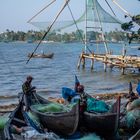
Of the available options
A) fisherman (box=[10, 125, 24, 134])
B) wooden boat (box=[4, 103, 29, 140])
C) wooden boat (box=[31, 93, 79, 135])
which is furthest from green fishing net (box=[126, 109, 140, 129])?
fisherman (box=[10, 125, 24, 134])

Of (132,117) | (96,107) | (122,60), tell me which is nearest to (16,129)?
(96,107)

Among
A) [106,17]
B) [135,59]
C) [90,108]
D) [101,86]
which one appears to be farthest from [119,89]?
[90,108]

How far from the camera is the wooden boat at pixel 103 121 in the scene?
11.5 m

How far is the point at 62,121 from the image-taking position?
12.0 m

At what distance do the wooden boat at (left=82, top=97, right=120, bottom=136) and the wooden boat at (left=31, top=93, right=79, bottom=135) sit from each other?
14.3 inches

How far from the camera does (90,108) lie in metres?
12.8

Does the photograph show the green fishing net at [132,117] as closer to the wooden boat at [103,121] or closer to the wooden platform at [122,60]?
the wooden boat at [103,121]

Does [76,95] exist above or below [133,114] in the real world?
above

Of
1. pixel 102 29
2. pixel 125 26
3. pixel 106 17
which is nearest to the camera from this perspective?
pixel 125 26

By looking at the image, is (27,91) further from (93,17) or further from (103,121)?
(93,17)

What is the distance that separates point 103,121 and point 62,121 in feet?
4.15

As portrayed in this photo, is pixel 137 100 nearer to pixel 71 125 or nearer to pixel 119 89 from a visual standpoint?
pixel 71 125

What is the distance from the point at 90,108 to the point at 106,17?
19026mm

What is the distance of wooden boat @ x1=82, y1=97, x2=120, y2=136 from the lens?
11.5 metres
